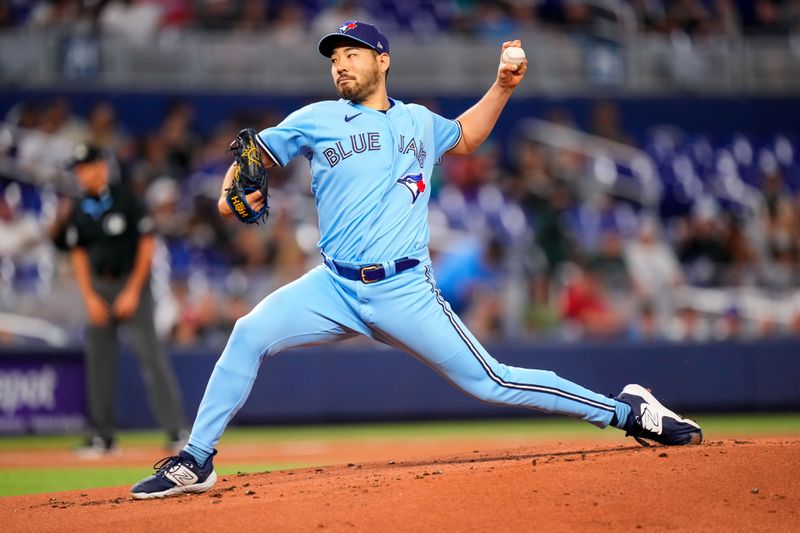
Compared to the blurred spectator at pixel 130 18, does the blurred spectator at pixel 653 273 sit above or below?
below

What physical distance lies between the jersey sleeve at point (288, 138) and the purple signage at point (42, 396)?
6917 mm

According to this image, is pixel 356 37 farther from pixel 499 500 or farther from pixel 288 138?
pixel 499 500

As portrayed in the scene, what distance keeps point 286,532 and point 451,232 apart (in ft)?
30.1

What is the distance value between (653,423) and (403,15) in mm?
12180

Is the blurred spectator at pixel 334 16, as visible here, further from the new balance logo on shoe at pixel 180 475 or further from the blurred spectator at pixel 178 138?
the new balance logo on shoe at pixel 180 475

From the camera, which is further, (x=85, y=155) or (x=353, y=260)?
(x=85, y=155)

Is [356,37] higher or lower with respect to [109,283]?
higher

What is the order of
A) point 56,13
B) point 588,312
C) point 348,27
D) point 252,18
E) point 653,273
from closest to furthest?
point 348,27 → point 588,312 → point 653,273 → point 56,13 → point 252,18

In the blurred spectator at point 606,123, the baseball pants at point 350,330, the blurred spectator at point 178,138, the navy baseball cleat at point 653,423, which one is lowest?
the navy baseball cleat at point 653,423

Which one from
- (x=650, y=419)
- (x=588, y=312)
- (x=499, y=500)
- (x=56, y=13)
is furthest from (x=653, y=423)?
(x=56, y=13)

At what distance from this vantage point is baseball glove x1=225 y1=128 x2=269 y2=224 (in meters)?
5.26

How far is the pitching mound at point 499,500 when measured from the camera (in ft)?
→ 16.1

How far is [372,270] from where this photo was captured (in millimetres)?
5426

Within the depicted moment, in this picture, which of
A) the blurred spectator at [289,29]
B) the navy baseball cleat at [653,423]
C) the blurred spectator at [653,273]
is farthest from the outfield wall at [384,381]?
the navy baseball cleat at [653,423]
